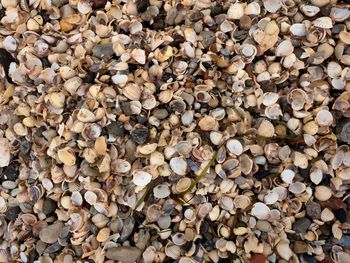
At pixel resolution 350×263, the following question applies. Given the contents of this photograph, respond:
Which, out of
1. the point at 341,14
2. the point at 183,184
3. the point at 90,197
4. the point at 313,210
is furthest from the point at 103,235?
the point at 341,14

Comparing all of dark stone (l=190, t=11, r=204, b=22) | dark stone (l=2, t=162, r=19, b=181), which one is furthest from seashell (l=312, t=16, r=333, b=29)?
dark stone (l=2, t=162, r=19, b=181)

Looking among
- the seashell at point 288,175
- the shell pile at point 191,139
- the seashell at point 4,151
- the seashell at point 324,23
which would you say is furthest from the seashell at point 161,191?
the seashell at point 324,23

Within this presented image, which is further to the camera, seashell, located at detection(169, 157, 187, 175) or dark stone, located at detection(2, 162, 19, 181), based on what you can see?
dark stone, located at detection(2, 162, 19, 181)

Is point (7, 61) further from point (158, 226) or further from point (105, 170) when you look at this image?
point (158, 226)

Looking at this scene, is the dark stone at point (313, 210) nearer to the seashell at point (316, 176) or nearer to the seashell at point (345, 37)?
the seashell at point (316, 176)

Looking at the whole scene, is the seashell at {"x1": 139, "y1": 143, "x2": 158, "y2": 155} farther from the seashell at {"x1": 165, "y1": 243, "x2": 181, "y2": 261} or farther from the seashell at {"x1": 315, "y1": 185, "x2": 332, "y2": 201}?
the seashell at {"x1": 315, "y1": 185, "x2": 332, "y2": 201}

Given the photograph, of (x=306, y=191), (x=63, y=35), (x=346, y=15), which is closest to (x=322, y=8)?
(x=346, y=15)
